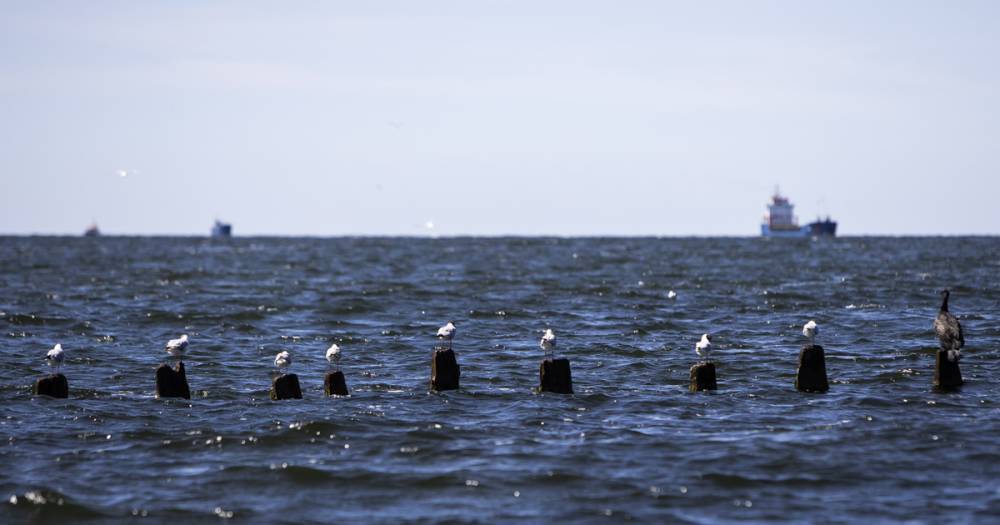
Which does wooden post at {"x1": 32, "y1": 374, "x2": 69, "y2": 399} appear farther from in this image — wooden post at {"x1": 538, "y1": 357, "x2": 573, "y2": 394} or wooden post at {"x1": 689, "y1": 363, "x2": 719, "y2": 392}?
→ wooden post at {"x1": 689, "y1": 363, "x2": 719, "y2": 392}

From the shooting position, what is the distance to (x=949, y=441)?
759 inches

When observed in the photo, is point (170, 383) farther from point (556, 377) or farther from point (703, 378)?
point (703, 378)

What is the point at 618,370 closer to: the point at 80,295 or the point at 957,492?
the point at 957,492

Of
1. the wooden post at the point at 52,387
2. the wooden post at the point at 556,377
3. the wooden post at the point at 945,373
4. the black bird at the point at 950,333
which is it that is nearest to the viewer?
the black bird at the point at 950,333

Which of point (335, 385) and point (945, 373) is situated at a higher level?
point (945, 373)

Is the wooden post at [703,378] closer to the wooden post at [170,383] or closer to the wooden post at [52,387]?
the wooden post at [170,383]

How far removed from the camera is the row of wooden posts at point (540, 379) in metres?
23.5

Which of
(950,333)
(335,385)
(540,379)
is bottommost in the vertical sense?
(335,385)

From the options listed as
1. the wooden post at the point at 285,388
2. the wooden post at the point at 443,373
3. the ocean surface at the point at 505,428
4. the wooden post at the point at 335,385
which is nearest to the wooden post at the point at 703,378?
the ocean surface at the point at 505,428

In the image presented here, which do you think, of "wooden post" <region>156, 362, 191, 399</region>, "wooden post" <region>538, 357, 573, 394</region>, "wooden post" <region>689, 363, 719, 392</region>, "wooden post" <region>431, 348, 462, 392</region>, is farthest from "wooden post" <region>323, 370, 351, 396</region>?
"wooden post" <region>689, 363, 719, 392</region>

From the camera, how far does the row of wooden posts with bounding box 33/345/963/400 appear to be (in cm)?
2355

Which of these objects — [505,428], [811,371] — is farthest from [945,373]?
[505,428]

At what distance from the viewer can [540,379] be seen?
2412 centimetres

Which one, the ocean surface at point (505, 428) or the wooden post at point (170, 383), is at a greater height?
the wooden post at point (170, 383)
